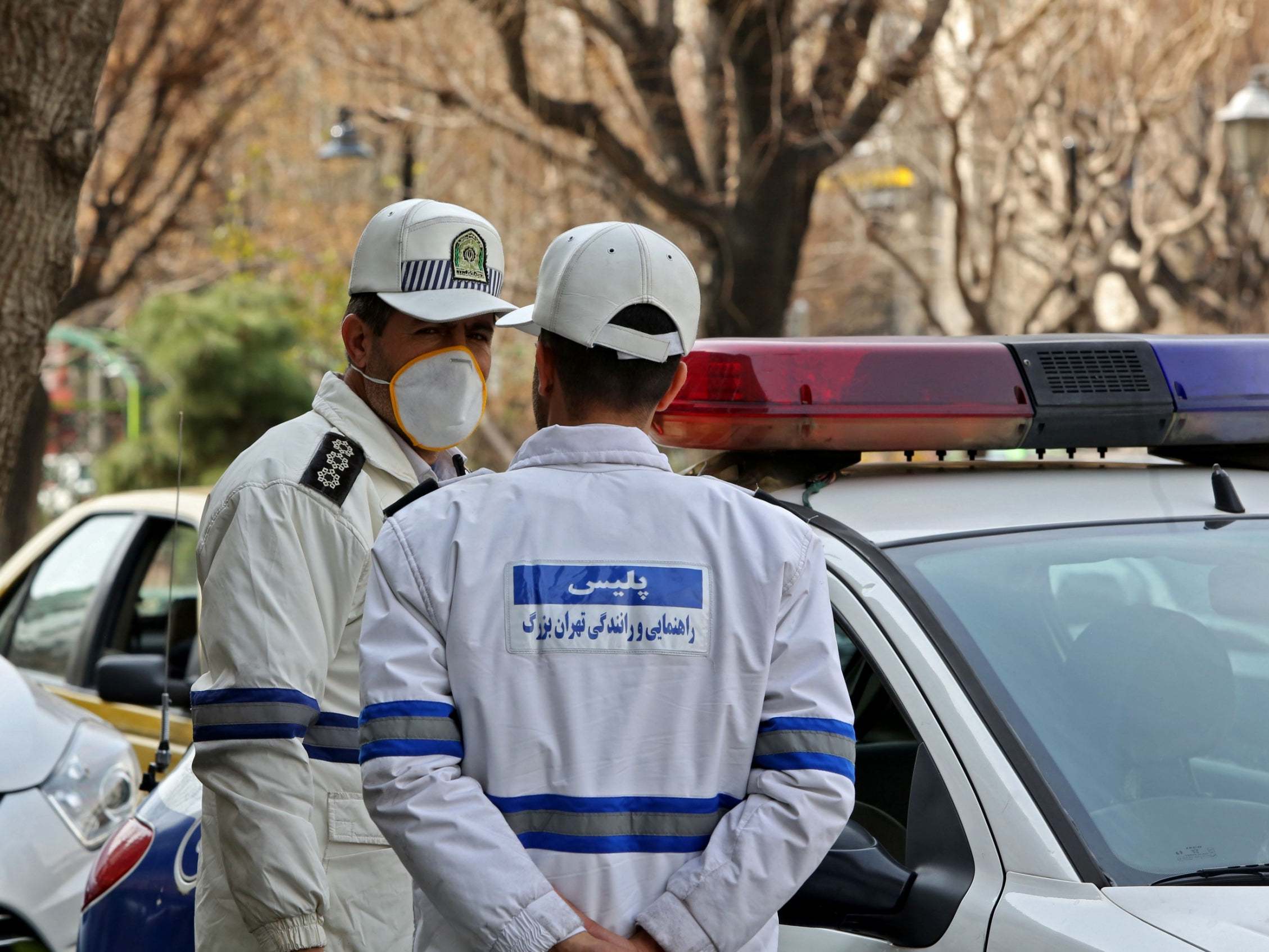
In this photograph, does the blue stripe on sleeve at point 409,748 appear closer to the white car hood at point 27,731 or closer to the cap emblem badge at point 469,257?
the cap emblem badge at point 469,257

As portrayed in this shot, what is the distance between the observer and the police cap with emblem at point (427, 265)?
2.70 metres

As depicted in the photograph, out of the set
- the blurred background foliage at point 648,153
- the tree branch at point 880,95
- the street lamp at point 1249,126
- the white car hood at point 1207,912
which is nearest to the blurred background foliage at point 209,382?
the blurred background foliage at point 648,153

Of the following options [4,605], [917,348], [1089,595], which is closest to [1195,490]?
[1089,595]

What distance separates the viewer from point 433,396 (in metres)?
2.77

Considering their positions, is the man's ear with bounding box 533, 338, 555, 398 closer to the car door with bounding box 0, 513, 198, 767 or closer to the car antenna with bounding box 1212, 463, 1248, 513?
the car antenna with bounding box 1212, 463, 1248, 513

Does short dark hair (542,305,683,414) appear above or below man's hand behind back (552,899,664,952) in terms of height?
above

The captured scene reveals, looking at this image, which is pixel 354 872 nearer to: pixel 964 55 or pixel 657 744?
pixel 657 744

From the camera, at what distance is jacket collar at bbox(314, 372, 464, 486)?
8.75 ft

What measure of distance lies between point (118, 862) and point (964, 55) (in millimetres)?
10527

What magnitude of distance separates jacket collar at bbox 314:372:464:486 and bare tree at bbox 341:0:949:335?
786 centimetres

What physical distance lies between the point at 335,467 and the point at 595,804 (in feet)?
2.99

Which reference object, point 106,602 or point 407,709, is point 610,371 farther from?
point 106,602

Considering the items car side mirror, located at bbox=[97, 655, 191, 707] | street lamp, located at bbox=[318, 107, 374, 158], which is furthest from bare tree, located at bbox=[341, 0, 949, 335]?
car side mirror, located at bbox=[97, 655, 191, 707]

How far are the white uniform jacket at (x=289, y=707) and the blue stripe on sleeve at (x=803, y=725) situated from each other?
2.63ft
